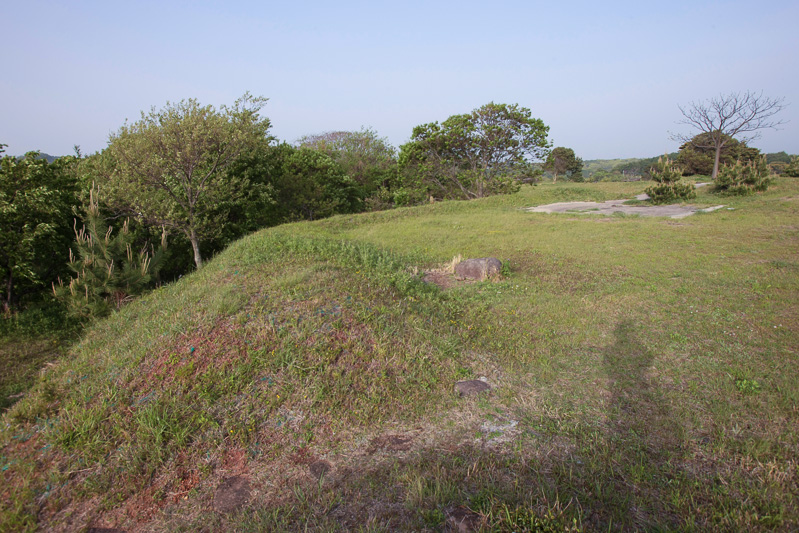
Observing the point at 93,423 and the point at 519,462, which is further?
the point at 93,423

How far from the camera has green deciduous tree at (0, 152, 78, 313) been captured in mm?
9375

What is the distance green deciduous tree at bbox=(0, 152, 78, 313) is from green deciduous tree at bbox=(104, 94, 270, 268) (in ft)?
4.59

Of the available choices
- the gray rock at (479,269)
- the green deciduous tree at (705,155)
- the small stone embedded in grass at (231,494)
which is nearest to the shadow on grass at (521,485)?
the small stone embedded in grass at (231,494)

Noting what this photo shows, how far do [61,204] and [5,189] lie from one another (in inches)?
44.3

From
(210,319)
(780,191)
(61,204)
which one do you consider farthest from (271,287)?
(780,191)

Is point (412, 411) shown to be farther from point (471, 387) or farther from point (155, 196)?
point (155, 196)

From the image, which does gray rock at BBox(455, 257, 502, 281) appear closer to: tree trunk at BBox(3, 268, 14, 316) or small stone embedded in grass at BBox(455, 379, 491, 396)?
small stone embedded in grass at BBox(455, 379, 491, 396)

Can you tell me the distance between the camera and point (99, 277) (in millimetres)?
8578

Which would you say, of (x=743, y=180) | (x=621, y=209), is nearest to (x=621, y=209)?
(x=621, y=209)

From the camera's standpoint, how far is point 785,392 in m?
3.81

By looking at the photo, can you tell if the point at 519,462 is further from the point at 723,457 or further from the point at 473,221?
the point at 473,221

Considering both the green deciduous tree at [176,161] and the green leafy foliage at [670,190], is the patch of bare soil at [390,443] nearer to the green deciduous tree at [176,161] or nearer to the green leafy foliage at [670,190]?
the green deciduous tree at [176,161]

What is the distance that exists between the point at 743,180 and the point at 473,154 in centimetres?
1260

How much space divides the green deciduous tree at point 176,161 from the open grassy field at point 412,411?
191 inches
